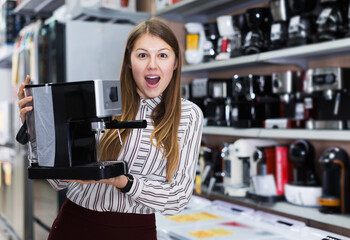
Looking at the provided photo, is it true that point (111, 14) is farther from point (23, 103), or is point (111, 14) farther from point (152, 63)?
point (23, 103)

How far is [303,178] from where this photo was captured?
2.25 metres

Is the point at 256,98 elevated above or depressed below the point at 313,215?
above

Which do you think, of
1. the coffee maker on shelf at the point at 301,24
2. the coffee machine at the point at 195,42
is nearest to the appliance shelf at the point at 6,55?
the coffee machine at the point at 195,42

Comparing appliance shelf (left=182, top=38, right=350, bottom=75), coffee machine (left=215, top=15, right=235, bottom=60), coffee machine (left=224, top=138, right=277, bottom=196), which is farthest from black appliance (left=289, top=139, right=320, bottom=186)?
coffee machine (left=215, top=15, right=235, bottom=60)

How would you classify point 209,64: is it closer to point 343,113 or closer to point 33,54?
A: point 343,113

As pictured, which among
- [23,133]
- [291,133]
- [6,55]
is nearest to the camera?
[23,133]

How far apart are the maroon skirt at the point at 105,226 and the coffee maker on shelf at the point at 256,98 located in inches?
38.6

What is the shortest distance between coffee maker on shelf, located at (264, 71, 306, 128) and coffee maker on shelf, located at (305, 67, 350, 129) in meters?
0.10

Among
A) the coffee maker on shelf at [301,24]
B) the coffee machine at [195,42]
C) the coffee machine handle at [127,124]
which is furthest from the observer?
the coffee machine at [195,42]

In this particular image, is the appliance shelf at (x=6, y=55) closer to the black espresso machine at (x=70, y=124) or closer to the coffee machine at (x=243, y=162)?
the coffee machine at (x=243, y=162)

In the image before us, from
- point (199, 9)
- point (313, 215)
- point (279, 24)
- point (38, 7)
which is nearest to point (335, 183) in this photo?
point (313, 215)

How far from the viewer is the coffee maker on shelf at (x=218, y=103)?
2.62 metres

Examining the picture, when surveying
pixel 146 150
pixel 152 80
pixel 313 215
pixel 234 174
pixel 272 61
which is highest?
pixel 272 61

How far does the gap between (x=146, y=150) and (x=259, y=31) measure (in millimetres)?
1094
